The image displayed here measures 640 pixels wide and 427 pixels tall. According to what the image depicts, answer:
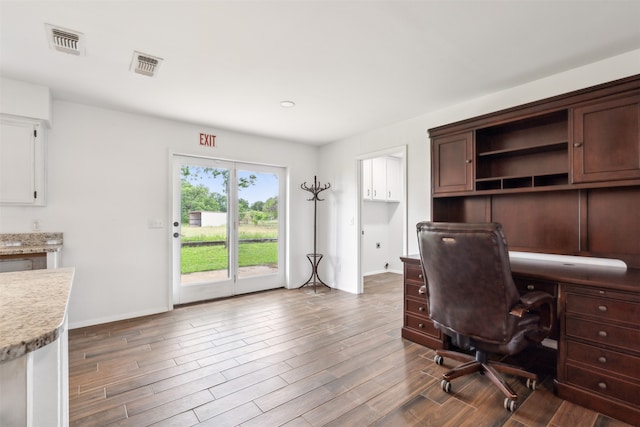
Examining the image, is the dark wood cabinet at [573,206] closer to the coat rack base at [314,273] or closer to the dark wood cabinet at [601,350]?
the dark wood cabinet at [601,350]

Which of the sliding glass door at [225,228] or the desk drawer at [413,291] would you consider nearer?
the desk drawer at [413,291]

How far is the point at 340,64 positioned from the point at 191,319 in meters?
3.14

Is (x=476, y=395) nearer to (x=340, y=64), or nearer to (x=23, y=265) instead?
(x=340, y=64)

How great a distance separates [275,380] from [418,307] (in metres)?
1.46

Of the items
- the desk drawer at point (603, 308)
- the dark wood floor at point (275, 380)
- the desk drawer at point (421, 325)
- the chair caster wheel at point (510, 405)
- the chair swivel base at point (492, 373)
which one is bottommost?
the dark wood floor at point (275, 380)

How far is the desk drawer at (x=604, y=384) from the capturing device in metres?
1.74

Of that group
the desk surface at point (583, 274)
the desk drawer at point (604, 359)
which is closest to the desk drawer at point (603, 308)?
the desk surface at point (583, 274)

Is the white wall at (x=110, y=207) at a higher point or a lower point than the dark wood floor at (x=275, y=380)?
higher

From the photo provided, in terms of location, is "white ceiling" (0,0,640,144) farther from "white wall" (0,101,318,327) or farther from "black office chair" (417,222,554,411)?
"black office chair" (417,222,554,411)

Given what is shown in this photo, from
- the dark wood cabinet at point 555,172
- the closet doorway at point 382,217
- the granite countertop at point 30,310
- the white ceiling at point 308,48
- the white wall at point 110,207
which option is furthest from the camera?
the closet doorway at point 382,217

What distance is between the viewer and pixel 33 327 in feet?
2.38

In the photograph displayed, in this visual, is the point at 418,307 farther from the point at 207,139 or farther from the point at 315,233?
the point at 207,139

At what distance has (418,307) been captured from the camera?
2.87 metres

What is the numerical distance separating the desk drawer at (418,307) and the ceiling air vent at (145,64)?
3.04 meters
